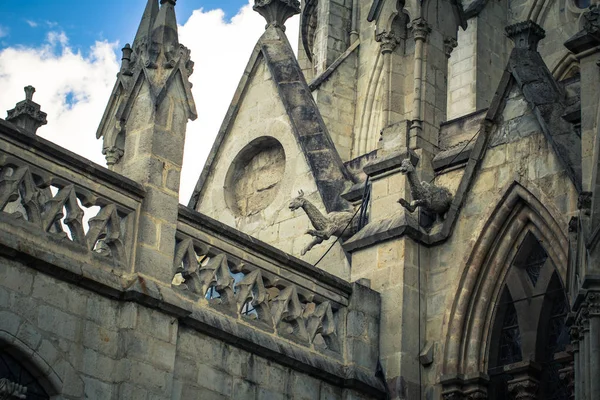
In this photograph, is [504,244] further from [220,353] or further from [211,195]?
[211,195]

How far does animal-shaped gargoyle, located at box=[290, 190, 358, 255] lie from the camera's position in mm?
17656

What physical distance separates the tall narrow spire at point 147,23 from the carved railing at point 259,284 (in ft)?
6.39

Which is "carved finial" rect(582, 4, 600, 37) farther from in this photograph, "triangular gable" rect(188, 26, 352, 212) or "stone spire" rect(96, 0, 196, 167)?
"triangular gable" rect(188, 26, 352, 212)

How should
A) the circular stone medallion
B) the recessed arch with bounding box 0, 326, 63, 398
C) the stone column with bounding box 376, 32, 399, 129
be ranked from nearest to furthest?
the recessed arch with bounding box 0, 326, 63, 398, the stone column with bounding box 376, 32, 399, 129, the circular stone medallion

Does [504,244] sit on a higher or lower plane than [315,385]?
higher

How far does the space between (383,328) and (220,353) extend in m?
2.56

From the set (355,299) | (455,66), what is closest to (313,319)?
(355,299)

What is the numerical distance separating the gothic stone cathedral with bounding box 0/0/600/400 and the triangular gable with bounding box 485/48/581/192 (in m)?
0.02

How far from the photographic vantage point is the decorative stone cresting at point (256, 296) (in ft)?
47.4

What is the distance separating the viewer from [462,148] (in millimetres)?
17109

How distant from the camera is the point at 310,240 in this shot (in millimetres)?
18547

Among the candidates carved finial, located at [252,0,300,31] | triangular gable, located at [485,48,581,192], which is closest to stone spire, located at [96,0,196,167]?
triangular gable, located at [485,48,581,192]

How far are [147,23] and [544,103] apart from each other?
458cm

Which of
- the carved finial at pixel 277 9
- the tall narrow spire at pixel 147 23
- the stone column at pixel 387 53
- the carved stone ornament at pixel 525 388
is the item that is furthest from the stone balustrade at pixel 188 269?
the carved finial at pixel 277 9
